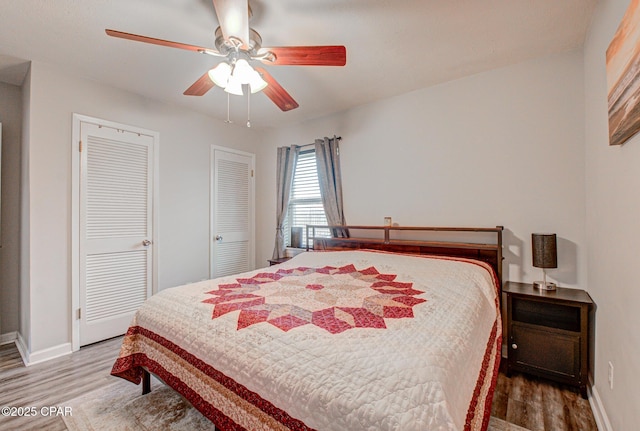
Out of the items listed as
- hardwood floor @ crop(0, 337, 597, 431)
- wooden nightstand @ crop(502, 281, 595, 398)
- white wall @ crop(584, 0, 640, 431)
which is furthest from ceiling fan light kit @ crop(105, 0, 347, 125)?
hardwood floor @ crop(0, 337, 597, 431)

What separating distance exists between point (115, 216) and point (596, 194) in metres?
4.13

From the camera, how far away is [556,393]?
2008 millimetres

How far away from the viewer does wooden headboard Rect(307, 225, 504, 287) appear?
2.53m

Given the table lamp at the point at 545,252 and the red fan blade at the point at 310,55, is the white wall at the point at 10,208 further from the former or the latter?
the table lamp at the point at 545,252

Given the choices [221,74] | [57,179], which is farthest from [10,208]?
[221,74]

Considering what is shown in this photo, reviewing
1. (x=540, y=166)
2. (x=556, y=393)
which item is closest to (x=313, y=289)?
(x=556, y=393)

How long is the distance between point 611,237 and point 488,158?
1.24 metres

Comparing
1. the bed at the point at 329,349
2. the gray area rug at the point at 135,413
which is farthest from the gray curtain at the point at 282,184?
the gray area rug at the point at 135,413

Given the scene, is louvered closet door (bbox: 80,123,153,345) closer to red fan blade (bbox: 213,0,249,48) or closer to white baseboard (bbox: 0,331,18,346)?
white baseboard (bbox: 0,331,18,346)

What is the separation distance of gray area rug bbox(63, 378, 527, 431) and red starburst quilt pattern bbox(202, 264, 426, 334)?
2.52ft

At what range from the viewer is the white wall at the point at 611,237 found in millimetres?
1261

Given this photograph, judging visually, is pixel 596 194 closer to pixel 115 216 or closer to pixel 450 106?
pixel 450 106

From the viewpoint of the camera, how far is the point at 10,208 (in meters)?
2.83

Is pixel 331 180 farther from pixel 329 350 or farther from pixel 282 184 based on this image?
pixel 329 350
